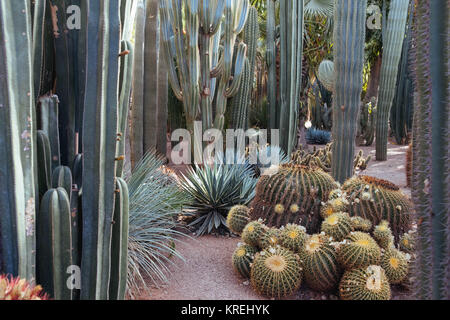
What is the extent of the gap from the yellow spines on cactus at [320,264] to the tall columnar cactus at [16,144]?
201cm

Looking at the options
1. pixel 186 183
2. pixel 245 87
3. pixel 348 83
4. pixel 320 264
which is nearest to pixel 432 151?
pixel 320 264

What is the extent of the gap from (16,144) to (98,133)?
42 centimetres

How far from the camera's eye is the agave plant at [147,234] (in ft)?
11.2

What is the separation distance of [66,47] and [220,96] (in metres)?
4.52

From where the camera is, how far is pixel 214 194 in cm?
504

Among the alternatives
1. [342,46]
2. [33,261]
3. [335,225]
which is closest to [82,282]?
A: [33,261]

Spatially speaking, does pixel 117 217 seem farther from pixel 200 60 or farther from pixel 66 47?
pixel 200 60

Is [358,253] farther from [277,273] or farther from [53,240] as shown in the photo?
[53,240]

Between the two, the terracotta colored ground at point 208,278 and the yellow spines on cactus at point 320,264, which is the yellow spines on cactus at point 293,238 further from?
the terracotta colored ground at point 208,278

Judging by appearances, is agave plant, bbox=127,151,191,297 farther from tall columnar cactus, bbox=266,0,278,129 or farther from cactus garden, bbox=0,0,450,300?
tall columnar cactus, bbox=266,0,278,129

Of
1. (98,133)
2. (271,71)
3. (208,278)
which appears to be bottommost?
(208,278)

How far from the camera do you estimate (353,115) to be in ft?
16.5

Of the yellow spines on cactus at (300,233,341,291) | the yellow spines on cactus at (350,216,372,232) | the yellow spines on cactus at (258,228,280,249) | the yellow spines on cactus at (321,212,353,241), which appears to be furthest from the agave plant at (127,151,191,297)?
the yellow spines on cactus at (350,216,372,232)

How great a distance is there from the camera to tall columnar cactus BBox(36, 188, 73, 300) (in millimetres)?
2119
